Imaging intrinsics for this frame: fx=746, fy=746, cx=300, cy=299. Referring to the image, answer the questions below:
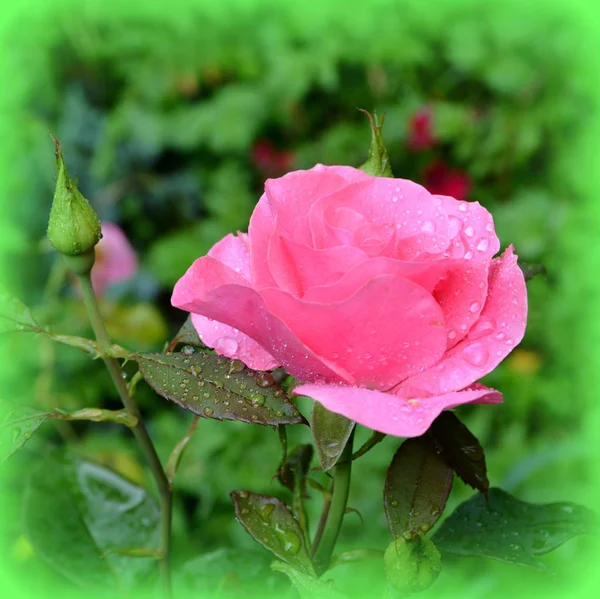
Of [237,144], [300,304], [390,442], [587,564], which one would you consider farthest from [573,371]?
[300,304]

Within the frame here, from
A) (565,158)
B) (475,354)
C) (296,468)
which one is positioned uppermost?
(475,354)

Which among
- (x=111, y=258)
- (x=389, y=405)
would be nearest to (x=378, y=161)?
(x=389, y=405)

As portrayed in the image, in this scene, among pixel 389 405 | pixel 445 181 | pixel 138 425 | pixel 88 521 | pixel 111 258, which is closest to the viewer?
pixel 389 405

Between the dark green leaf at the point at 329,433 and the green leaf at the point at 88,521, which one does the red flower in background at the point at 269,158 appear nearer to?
the green leaf at the point at 88,521

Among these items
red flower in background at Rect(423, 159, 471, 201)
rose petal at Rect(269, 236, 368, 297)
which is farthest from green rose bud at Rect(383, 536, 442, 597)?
red flower in background at Rect(423, 159, 471, 201)

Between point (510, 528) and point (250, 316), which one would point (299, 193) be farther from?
point (510, 528)

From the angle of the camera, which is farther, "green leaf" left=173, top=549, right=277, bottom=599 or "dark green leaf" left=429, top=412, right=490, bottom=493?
"green leaf" left=173, top=549, right=277, bottom=599

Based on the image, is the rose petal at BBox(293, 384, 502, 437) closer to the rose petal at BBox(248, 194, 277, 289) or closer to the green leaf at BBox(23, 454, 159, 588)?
the rose petal at BBox(248, 194, 277, 289)
